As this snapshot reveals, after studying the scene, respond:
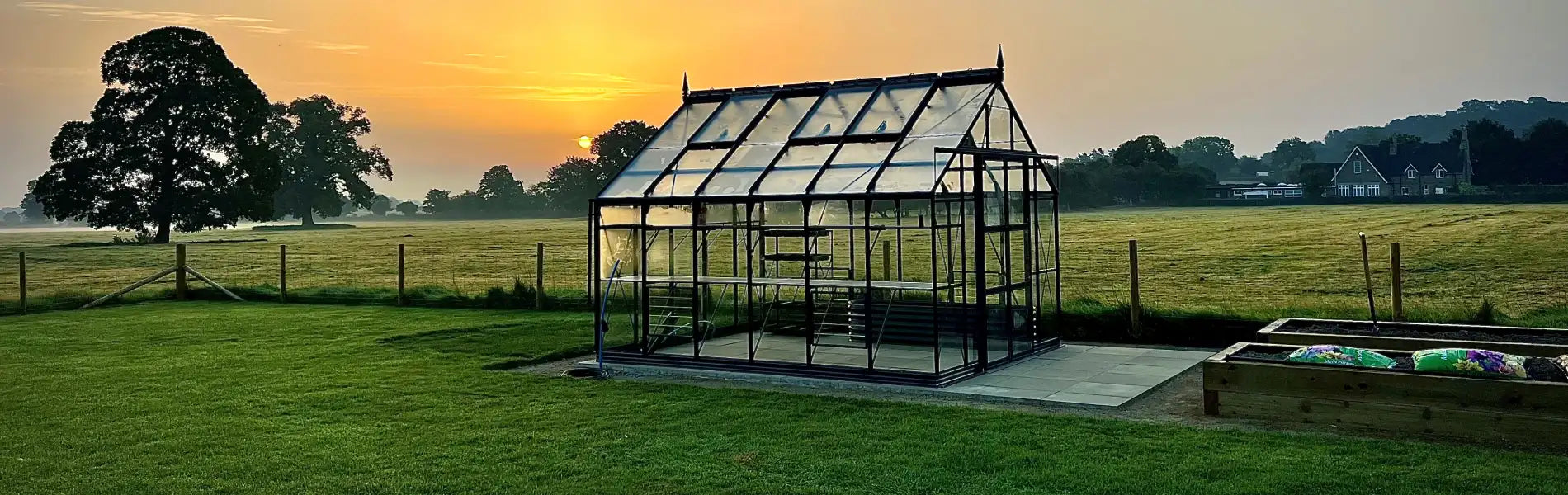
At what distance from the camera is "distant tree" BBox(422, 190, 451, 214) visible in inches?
2362

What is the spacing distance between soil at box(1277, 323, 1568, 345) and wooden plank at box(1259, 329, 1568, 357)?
196 mm

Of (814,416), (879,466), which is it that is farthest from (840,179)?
(879,466)

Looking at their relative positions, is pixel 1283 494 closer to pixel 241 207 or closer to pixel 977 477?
pixel 977 477

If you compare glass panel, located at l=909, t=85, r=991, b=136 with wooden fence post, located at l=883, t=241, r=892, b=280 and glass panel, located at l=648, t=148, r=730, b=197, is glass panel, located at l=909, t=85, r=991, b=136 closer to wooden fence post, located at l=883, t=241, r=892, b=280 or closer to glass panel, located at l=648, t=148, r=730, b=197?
A: glass panel, located at l=648, t=148, r=730, b=197

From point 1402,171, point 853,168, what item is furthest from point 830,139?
point 1402,171

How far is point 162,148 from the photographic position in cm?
3228

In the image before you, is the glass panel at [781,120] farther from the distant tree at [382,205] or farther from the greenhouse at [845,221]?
the distant tree at [382,205]

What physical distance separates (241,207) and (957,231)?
28966 mm

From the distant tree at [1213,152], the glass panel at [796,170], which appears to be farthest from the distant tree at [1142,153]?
the glass panel at [796,170]

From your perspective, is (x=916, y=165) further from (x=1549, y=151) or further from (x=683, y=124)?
(x=1549, y=151)

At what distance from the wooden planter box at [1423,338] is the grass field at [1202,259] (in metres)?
2.01

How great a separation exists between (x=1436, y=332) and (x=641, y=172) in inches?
289

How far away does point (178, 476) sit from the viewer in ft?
20.2

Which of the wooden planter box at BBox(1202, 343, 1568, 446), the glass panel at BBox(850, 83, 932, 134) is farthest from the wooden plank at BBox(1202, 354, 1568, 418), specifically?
the glass panel at BBox(850, 83, 932, 134)
